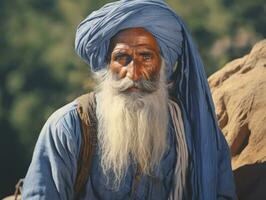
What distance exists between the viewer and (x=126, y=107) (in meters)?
3.45

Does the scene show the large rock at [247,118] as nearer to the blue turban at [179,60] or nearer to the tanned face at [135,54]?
the blue turban at [179,60]

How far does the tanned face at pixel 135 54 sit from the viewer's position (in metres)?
3.44

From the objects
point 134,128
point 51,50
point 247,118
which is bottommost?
point 51,50

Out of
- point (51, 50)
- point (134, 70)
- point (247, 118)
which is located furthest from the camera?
point (51, 50)

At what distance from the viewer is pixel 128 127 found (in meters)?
3.47

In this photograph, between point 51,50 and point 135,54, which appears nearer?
Answer: point 135,54

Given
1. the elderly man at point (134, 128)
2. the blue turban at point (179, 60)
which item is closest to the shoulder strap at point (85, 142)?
the elderly man at point (134, 128)

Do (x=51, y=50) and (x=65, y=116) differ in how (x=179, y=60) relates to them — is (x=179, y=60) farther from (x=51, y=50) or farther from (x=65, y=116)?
(x=51, y=50)

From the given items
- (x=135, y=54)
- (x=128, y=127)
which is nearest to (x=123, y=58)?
(x=135, y=54)

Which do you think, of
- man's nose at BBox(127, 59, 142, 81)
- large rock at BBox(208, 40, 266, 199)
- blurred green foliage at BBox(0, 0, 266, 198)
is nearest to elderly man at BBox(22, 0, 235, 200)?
man's nose at BBox(127, 59, 142, 81)

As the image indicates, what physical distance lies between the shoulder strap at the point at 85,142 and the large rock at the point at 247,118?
30.1 inches

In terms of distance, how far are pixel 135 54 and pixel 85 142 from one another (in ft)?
1.29

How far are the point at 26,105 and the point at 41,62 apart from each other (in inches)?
19.9

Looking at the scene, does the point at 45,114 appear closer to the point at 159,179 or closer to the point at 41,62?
the point at 41,62
